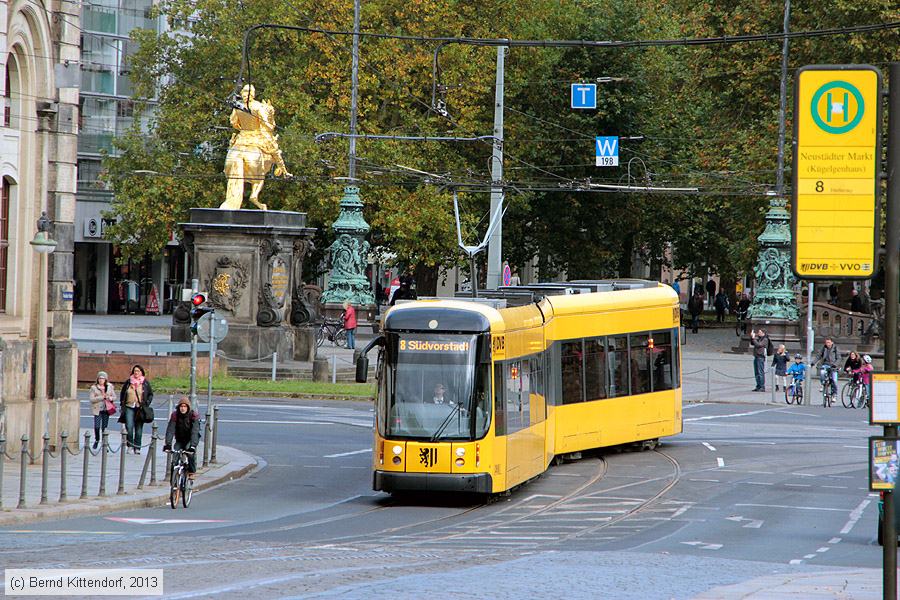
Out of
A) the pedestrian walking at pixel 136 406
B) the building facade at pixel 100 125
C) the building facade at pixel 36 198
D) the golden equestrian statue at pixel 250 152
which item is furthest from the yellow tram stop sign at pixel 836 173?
the building facade at pixel 100 125

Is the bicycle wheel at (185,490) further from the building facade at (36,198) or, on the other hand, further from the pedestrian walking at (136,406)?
the pedestrian walking at (136,406)

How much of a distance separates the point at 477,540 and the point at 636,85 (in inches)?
1990

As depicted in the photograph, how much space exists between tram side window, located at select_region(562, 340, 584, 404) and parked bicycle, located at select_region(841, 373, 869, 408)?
17.2 meters

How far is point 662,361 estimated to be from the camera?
94.3 feet

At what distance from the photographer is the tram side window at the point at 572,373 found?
2619 cm

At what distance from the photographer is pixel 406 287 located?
188ft

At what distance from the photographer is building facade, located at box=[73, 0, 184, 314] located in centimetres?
7444

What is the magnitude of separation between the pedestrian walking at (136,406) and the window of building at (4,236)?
258 cm

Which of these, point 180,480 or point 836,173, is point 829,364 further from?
point 836,173

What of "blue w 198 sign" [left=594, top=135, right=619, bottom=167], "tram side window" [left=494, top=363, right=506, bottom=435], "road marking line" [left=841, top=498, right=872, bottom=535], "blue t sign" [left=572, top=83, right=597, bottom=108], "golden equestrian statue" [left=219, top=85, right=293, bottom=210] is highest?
"blue t sign" [left=572, top=83, right=597, bottom=108]

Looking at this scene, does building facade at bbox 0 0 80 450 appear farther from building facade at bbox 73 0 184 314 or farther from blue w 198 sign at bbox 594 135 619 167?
building facade at bbox 73 0 184 314

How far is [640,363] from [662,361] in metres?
0.73

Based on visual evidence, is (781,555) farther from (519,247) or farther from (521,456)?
(519,247)

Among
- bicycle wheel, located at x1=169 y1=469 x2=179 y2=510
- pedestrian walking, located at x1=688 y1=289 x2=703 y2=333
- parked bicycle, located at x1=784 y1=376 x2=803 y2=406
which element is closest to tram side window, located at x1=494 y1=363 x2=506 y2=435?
bicycle wheel, located at x1=169 y1=469 x2=179 y2=510
